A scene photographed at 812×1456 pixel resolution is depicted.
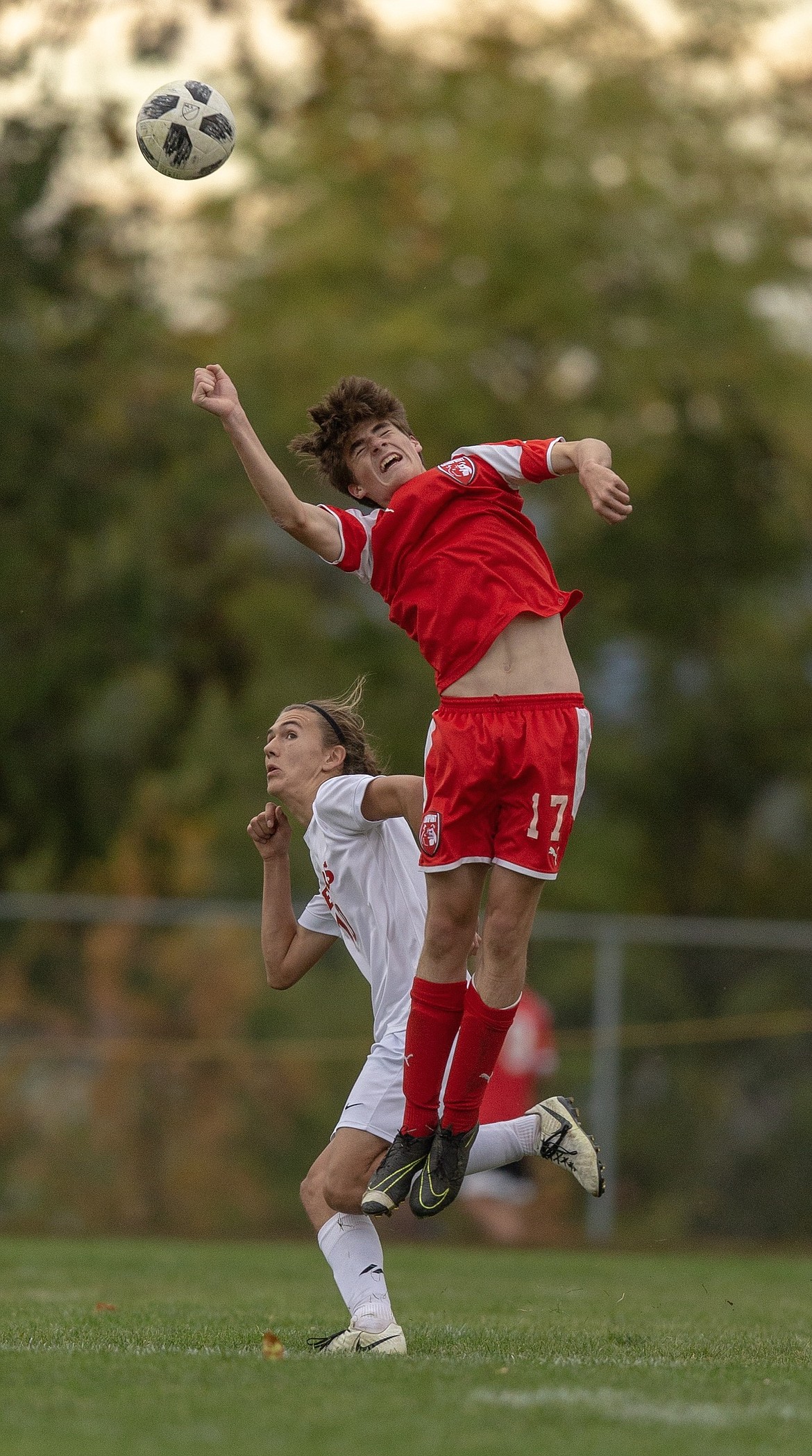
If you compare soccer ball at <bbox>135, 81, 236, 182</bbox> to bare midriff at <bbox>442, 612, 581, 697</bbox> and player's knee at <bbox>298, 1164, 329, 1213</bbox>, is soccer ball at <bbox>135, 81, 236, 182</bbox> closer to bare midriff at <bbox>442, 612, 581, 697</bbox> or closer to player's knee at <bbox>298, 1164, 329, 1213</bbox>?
bare midriff at <bbox>442, 612, 581, 697</bbox>

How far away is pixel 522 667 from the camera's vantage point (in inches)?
200

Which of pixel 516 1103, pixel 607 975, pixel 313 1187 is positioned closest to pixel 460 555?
pixel 313 1187

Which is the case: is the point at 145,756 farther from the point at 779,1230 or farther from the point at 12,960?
the point at 779,1230

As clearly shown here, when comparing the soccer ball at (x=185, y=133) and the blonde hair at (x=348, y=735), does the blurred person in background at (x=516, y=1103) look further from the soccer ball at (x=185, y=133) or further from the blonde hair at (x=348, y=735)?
the soccer ball at (x=185, y=133)

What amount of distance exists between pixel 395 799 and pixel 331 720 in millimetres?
743

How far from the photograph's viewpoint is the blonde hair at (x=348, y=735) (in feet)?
19.6

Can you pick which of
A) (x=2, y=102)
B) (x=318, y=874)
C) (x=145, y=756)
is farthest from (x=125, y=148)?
(x=318, y=874)

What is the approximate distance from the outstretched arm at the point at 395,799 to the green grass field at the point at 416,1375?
1.45 m

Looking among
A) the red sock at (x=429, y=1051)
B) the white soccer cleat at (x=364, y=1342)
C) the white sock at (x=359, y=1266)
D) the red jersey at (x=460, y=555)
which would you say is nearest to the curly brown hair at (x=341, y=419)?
the red jersey at (x=460, y=555)

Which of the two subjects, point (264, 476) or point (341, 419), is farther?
point (341, 419)

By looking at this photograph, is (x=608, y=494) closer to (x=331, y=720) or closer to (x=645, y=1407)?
(x=331, y=720)

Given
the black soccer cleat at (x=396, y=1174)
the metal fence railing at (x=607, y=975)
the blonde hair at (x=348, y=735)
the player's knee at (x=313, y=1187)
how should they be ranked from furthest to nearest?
1. the metal fence railing at (x=607, y=975)
2. the blonde hair at (x=348, y=735)
3. the player's knee at (x=313, y=1187)
4. the black soccer cleat at (x=396, y=1174)

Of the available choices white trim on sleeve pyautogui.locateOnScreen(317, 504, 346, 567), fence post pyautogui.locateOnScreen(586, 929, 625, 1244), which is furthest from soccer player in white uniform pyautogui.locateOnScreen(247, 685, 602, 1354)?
fence post pyautogui.locateOnScreen(586, 929, 625, 1244)

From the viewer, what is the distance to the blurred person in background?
43.0ft
